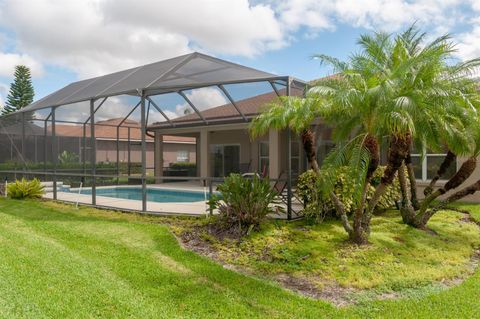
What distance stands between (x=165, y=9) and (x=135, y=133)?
7758 mm

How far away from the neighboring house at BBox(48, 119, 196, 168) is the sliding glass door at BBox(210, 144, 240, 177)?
127 inches

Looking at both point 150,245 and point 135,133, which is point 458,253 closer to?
point 150,245

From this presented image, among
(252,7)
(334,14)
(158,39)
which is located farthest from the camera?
(158,39)

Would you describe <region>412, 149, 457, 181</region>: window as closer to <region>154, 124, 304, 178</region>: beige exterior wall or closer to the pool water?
<region>154, 124, 304, 178</region>: beige exterior wall

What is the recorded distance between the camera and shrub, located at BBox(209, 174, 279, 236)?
7.32 m

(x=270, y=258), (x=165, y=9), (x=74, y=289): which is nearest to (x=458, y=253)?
(x=270, y=258)

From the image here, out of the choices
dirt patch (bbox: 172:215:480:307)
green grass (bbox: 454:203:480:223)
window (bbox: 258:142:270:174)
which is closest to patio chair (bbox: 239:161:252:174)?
window (bbox: 258:142:270:174)

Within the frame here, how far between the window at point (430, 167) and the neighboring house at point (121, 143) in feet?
43.2

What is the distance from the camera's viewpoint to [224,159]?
19.5 meters

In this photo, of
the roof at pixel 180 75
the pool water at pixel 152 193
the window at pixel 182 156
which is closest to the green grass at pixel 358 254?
the roof at pixel 180 75

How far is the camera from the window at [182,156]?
23.1 meters

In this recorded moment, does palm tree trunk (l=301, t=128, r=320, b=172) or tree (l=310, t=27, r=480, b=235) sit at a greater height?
tree (l=310, t=27, r=480, b=235)

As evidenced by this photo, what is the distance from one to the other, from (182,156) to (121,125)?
213 inches

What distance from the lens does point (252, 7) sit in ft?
42.2
